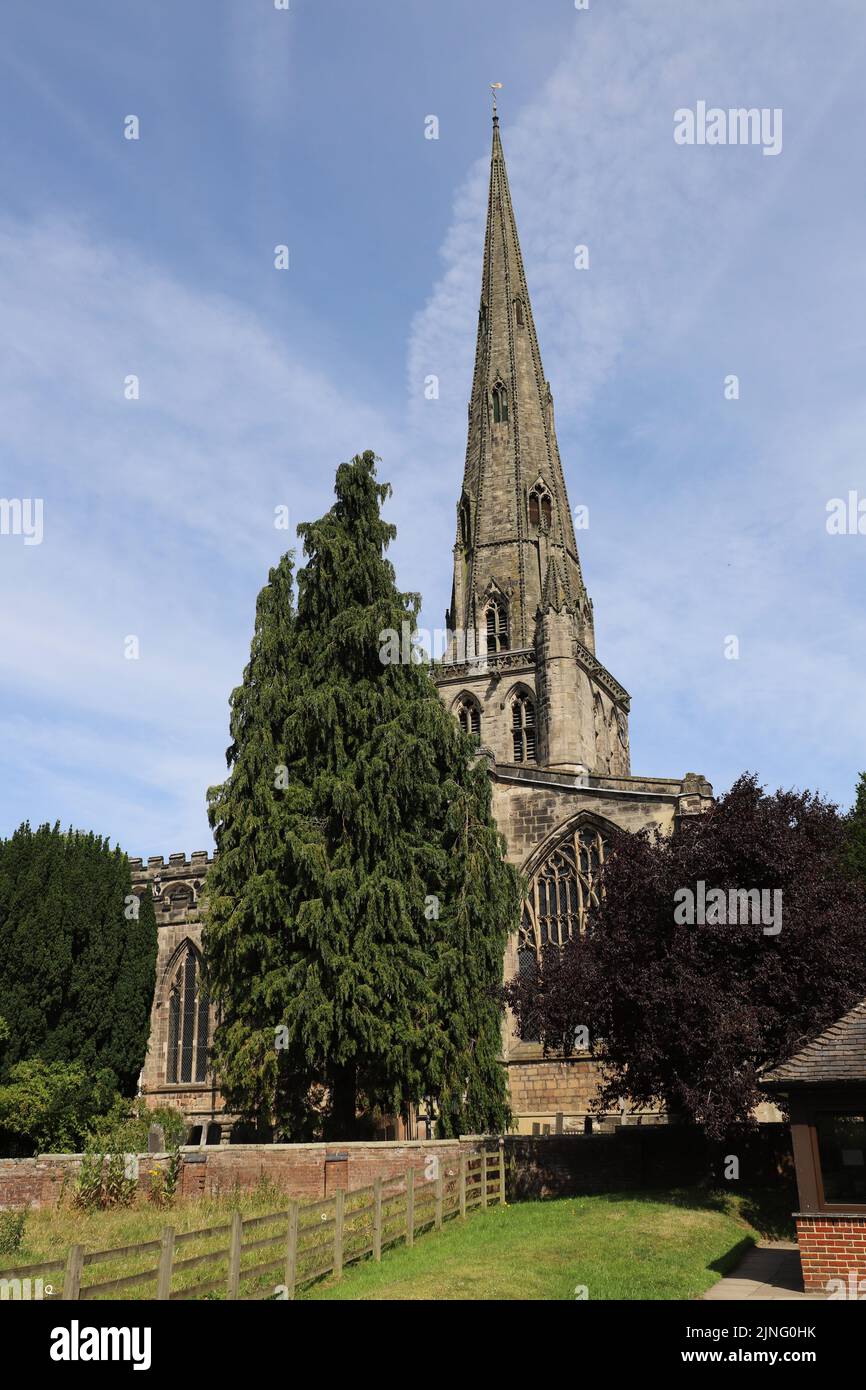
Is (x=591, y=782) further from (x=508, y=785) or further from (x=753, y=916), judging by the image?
(x=753, y=916)

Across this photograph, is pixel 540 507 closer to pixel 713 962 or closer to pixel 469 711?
pixel 469 711

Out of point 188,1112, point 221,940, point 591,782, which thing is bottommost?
point 188,1112

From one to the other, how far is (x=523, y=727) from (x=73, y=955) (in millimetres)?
18741

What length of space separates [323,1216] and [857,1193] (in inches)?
295

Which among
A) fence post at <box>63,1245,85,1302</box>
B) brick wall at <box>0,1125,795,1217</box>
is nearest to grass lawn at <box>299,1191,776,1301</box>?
brick wall at <box>0,1125,795,1217</box>

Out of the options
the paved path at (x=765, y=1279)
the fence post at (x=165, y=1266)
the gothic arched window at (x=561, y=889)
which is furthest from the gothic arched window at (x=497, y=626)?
the fence post at (x=165, y=1266)

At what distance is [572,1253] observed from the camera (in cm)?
1320

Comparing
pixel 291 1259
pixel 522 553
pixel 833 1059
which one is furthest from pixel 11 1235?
pixel 522 553

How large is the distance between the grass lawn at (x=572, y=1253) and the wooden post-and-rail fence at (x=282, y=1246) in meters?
0.29

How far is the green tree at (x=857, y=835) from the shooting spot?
31688 mm

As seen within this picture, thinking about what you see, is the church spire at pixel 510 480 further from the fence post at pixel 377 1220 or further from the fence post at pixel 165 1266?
the fence post at pixel 165 1266
